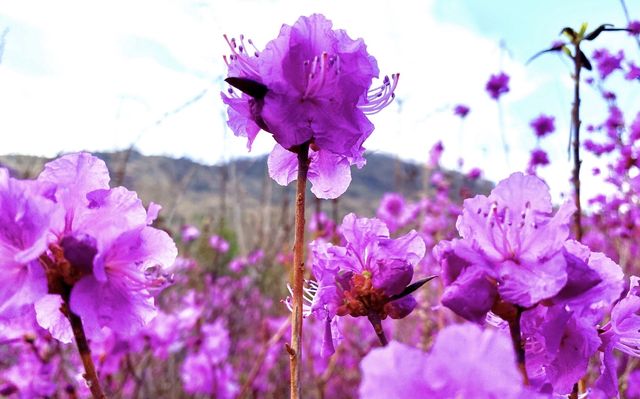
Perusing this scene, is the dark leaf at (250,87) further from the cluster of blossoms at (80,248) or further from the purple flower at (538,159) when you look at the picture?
the purple flower at (538,159)

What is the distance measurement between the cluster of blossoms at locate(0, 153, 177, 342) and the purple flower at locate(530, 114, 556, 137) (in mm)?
4633

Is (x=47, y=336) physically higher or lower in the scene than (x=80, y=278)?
lower

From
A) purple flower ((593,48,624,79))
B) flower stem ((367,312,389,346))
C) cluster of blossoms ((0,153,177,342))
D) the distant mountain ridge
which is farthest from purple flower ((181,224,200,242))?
flower stem ((367,312,389,346))

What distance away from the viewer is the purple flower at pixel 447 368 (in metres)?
0.51

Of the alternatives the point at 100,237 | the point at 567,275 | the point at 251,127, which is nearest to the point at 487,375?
the point at 567,275

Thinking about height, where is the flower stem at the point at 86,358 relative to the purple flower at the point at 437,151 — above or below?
below

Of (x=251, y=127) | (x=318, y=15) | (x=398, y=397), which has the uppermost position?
(x=318, y=15)

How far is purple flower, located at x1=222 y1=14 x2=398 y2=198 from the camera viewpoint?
931 millimetres

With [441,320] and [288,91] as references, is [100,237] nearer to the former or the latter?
[288,91]

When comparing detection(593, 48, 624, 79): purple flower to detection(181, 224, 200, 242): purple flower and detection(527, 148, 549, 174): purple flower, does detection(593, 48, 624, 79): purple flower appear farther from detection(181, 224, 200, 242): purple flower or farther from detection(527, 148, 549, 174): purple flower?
detection(181, 224, 200, 242): purple flower

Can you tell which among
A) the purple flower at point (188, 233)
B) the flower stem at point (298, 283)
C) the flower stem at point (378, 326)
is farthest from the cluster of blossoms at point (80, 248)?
the purple flower at point (188, 233)

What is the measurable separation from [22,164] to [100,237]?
7.72 ft

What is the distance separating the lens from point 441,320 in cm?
428

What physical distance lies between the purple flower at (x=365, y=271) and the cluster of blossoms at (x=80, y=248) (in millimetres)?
246
